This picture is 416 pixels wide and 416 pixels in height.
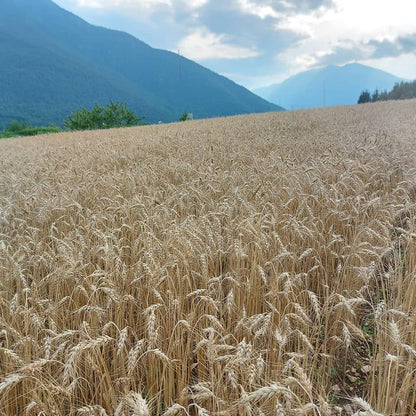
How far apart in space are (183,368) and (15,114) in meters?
191

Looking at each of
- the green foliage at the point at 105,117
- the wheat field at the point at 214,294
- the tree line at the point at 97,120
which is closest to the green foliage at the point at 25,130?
the tree line at the point at 97,120

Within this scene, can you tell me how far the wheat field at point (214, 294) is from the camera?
1496mm

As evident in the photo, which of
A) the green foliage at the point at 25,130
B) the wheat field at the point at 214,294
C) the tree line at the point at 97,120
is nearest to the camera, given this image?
the wheat field at the point at 214,294

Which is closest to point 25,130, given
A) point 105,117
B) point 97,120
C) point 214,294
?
point 97,120

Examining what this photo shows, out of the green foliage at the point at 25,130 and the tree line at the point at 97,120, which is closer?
the green foliage at the point at 25,130

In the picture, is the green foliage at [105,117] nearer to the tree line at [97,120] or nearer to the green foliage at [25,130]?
the tree line at [97,120]

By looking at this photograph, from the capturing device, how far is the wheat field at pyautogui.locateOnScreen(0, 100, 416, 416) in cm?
150

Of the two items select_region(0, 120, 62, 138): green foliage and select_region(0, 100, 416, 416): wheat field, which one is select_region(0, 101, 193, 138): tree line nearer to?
select_region(0, 120, 62, 138): green foliage

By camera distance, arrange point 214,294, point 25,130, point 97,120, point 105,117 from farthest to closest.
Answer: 1. point 105,117
2. point 97,120
3. point 25,130
4. point 214,294

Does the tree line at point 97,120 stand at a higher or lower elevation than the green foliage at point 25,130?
higher

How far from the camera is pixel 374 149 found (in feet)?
19.9

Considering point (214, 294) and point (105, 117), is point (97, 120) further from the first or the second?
point (214, 294)

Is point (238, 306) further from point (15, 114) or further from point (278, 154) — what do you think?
point (15, 114)

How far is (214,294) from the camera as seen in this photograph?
7.46 ft
